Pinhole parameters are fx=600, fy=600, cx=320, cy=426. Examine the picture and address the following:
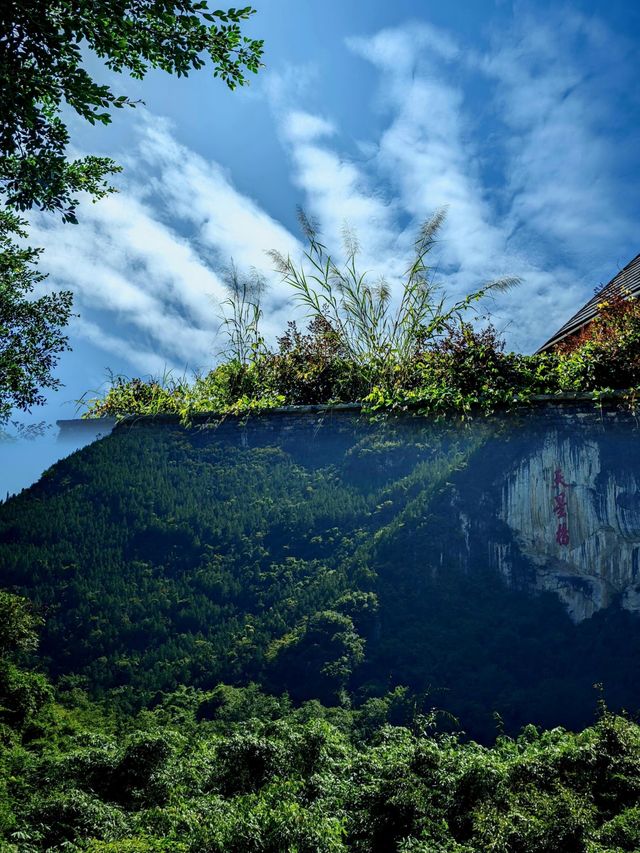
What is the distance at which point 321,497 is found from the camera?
620cm

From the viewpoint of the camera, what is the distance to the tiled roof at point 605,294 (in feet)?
25.5

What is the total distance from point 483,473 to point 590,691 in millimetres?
2064

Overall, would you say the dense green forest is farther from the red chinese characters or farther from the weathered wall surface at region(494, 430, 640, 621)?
the red chinese characters

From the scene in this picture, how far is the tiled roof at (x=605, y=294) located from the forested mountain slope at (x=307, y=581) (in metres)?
3.18

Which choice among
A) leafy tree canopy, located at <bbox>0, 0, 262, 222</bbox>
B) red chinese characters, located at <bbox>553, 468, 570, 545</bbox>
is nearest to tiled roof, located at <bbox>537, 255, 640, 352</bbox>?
red chinese characters, located at <bbox>553, 468, 570, 545</bbox>

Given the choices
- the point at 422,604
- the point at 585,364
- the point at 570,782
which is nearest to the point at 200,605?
the point at 422,604

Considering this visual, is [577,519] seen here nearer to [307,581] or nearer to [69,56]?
[307,581]

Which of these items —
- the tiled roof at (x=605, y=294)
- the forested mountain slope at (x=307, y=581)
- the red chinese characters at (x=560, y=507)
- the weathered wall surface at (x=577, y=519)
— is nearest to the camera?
the forested mountain slope at (x=307, y=581)

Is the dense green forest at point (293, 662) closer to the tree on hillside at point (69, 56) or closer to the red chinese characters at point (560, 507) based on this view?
the red chinese characters at point (560, 507)

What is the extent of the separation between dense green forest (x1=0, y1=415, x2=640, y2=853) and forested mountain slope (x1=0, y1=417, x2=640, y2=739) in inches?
0.8

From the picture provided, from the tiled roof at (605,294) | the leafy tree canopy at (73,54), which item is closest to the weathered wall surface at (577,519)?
the tiled roof at (605,294)

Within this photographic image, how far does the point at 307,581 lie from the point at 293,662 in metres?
0.76

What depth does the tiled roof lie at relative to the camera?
779 centimetres

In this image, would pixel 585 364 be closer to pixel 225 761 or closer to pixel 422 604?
pixel 422 604
